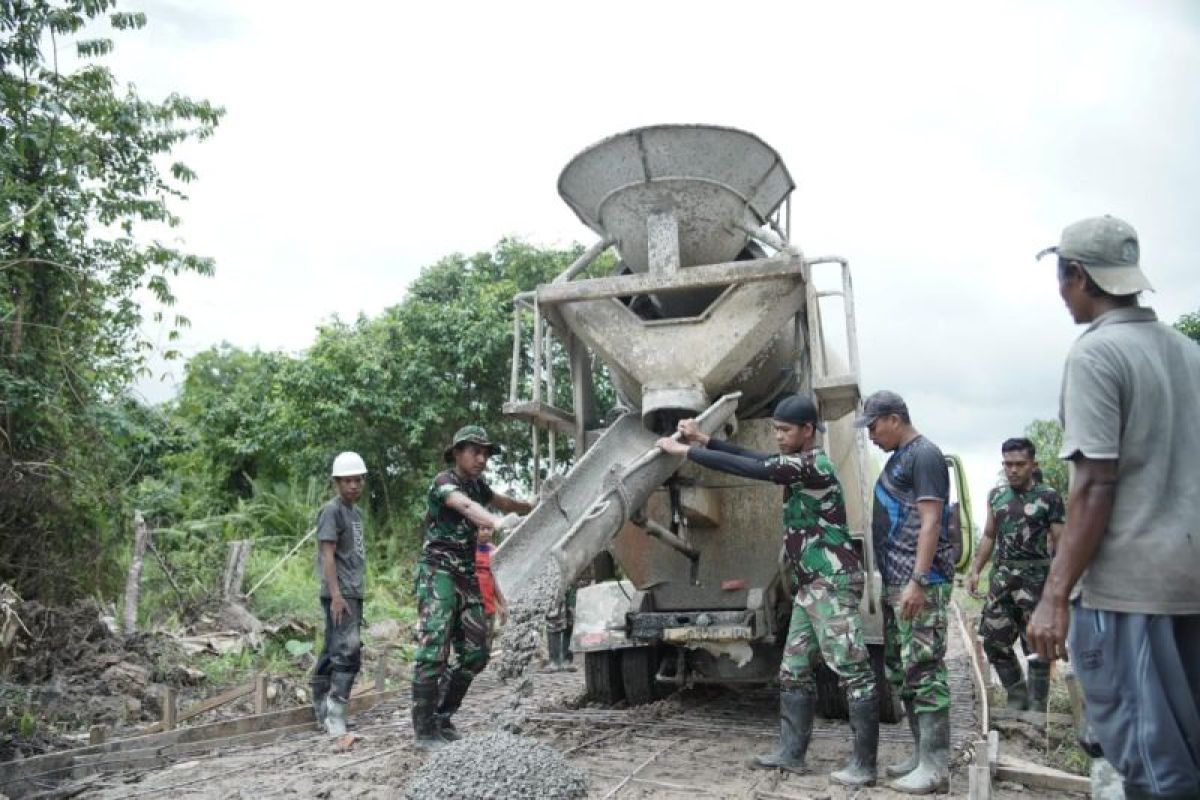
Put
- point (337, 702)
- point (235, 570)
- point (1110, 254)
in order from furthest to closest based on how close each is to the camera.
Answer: point (235, 570) → point (337, 702) → point (1110, 254)

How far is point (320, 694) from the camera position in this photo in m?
5.77

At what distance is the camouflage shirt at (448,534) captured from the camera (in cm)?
487

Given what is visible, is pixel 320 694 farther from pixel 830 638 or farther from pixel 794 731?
pixel 830 638

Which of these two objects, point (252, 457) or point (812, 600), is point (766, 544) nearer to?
point (812, 600)

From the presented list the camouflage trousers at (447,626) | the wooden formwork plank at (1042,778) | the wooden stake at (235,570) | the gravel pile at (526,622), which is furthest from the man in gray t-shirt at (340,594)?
the wooden stake at (235,570)

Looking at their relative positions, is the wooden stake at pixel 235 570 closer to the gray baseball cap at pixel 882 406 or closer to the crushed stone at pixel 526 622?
the crushed stone at pixel 526 622

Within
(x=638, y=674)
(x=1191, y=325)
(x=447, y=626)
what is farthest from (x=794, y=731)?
(x=1191, y=325)

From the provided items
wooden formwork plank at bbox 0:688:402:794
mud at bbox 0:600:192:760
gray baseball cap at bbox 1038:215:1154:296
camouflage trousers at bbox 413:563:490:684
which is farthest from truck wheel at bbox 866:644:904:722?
mud at bbox 0:600:192:760

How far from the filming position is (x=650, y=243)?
542 centimetres

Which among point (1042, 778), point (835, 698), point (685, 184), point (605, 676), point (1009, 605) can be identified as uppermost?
point (685, 184)

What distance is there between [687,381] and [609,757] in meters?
1.99

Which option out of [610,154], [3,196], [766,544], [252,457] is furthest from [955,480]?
[252,457]

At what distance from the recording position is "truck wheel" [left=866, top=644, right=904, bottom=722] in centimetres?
519

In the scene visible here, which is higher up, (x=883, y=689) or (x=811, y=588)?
(x=811, y=588)
